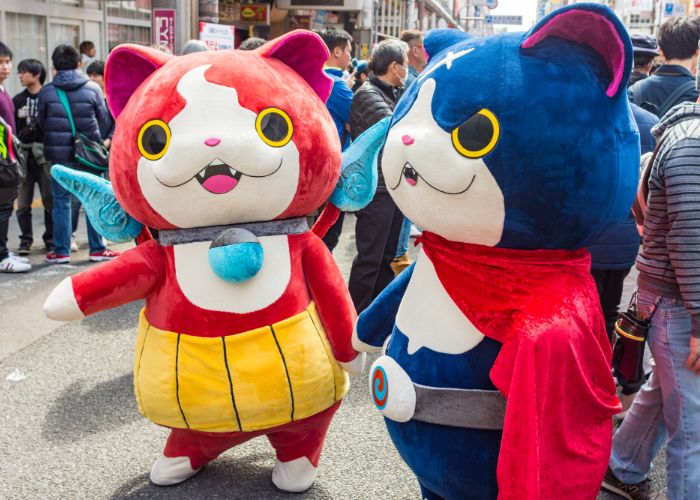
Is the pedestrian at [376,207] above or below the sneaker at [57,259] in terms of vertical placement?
above

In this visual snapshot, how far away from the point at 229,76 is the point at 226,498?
5.34 ft

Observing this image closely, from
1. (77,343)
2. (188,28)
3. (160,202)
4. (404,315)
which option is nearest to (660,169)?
(404,315)

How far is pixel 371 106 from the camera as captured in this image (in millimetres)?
4637

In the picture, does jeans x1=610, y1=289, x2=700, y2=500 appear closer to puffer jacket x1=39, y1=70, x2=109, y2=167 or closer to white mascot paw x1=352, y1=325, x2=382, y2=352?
white mascot paw x1=352, y1=325, x2=382, y2=352

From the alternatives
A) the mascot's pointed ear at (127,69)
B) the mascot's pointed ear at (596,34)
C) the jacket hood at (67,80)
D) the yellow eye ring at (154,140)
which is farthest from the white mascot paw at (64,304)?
the jacket hood at (67,80)

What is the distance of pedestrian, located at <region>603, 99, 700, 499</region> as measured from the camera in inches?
86.3

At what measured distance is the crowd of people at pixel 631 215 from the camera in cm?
229

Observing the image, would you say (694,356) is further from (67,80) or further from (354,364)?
(67,80)

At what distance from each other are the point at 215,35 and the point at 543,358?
864 cm

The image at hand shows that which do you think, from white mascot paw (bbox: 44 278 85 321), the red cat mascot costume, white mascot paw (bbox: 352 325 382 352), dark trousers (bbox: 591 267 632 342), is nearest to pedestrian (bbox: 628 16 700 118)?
dark trousers (bbox: 591 267 632 342)

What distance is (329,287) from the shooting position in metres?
2.74

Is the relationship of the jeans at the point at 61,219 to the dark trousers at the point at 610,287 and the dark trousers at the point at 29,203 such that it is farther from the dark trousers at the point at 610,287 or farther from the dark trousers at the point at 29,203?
the dark trousers at the point at 610,287

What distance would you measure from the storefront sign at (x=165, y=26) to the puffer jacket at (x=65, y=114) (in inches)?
129

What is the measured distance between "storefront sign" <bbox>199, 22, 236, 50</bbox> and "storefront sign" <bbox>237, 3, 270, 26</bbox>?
12.9 feet
